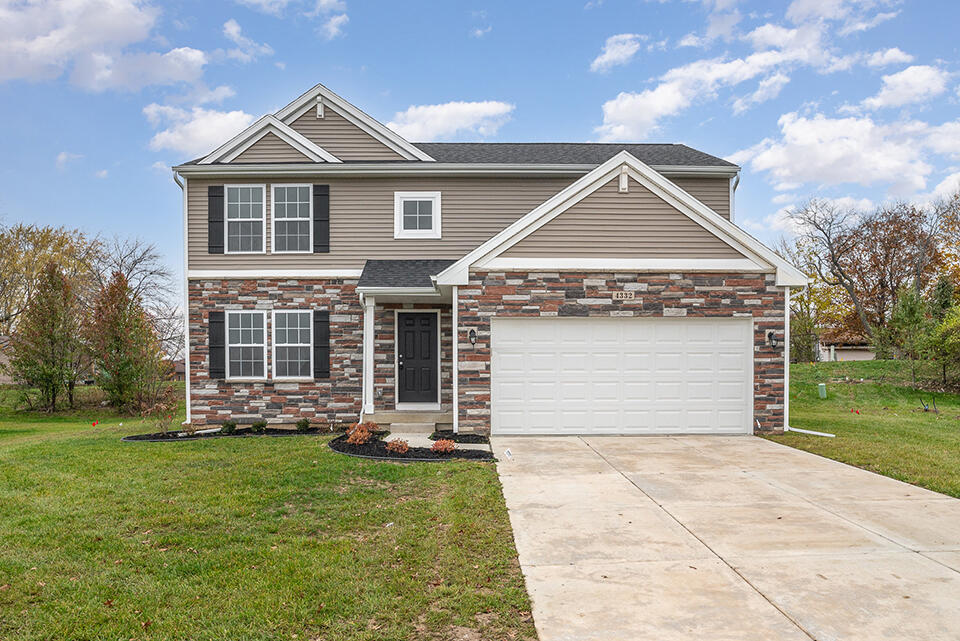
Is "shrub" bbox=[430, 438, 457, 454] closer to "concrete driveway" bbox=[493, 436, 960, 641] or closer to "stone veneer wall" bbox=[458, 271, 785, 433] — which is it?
"concrete driveway" bbox=[493, 436, 960, 641]

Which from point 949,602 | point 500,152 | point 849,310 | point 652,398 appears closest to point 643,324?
point 652,398

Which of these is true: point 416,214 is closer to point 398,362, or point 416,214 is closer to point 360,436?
point 398,362

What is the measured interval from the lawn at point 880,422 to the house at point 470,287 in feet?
5.52

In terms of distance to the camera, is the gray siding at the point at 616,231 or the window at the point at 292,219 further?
the window at the point at 292,219

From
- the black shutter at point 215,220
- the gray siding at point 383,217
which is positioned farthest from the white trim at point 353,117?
the black shutter at point 215,220

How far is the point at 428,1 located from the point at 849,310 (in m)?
28.8

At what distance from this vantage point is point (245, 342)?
12609 millimetres

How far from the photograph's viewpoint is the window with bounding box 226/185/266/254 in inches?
498

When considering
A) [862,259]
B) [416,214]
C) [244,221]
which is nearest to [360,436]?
[416,214]

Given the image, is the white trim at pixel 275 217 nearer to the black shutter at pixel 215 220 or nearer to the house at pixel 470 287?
the house at pixel 470 287

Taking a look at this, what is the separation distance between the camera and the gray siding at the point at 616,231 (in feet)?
34.0

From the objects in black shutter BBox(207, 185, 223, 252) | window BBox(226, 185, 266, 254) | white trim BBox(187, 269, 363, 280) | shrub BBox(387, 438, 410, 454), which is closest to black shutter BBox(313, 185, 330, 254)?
white trim BBox(187, 269, 363, 280)

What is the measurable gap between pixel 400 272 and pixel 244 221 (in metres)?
3.73

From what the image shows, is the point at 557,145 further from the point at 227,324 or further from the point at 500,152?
the point at 227,324
